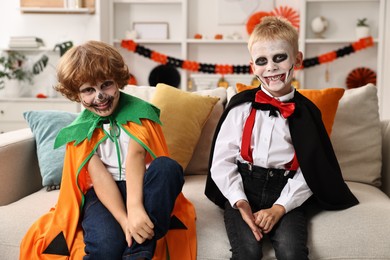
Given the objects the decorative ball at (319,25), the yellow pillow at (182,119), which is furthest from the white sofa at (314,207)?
the decorative ball at (319,25)

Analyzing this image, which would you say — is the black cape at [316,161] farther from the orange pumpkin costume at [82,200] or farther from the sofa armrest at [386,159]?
the sofa armrest at [386,159]

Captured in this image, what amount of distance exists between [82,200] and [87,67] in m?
0.45

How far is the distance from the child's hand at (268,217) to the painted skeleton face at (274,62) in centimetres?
43

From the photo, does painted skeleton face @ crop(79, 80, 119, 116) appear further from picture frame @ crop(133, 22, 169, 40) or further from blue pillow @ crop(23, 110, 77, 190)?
picture frame @ crop(133, 22, 169, 40)

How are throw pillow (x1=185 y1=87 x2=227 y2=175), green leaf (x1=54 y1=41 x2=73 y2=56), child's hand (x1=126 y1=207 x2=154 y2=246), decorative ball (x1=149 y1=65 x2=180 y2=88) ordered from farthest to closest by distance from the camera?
decorative ball (x1=149 y1=65 x2=180 y2=88)
green leaf (x1=54 y1=41 x2=73 y2=56)
throw pillow (x1=185 y1=87 x2=227 y2=175)
child's hand (x1=126 y1=207 x2=154 y2=246)

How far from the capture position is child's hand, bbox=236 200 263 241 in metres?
1.67

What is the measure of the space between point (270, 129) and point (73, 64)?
72cm

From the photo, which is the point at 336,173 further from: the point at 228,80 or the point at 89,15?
the point at 89,15

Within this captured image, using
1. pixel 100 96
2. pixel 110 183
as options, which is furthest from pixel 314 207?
pixel 100 96

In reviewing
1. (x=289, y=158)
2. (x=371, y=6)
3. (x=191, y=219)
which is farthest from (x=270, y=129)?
(x=371, y=6)

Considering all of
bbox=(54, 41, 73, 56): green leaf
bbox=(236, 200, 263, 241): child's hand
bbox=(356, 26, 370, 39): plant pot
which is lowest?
bbox=(236, 200, 263, 241): child's hand

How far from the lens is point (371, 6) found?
5141 millimetres

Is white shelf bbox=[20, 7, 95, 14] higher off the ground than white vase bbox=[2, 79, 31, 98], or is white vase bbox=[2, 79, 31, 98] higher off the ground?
white shelf bbox=[20, 7, 95, 14]

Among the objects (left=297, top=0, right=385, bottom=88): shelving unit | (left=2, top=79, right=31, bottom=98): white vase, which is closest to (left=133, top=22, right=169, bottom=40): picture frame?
(left=2, top=79, right=31, bottom=98): white vase
